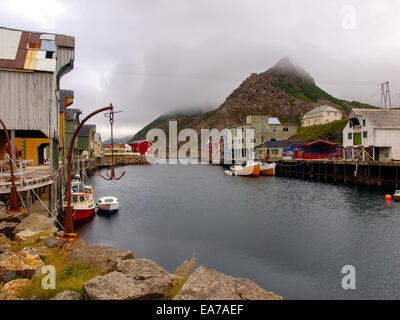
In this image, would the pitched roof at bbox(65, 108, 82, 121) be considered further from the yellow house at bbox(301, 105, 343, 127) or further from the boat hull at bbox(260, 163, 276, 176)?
the yellow house at bbox(301, 105, 343, 127)

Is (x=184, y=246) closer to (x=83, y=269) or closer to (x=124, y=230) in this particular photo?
(x=124, y=230)

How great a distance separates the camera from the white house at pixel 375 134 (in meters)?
49.9

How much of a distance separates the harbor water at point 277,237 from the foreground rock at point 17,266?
9380mm

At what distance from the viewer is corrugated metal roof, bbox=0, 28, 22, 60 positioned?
22.8m

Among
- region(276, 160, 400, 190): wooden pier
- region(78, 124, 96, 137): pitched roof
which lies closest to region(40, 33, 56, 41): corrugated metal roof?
region(276, 160, 400, 190): wooden pier

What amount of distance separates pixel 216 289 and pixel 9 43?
26845 mm

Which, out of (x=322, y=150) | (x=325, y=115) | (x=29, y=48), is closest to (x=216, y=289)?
(x=29, y=48)

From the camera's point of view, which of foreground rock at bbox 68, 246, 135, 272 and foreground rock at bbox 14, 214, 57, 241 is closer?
foreground rock at bbox 68, 246, 135, 272

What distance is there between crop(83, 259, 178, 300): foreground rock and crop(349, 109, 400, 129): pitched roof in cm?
5328

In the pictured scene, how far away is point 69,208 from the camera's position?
13.0 meters

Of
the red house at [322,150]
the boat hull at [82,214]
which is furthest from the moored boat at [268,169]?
the boat hull at [82,214]

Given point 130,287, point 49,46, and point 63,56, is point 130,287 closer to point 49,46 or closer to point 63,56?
point 49,46
